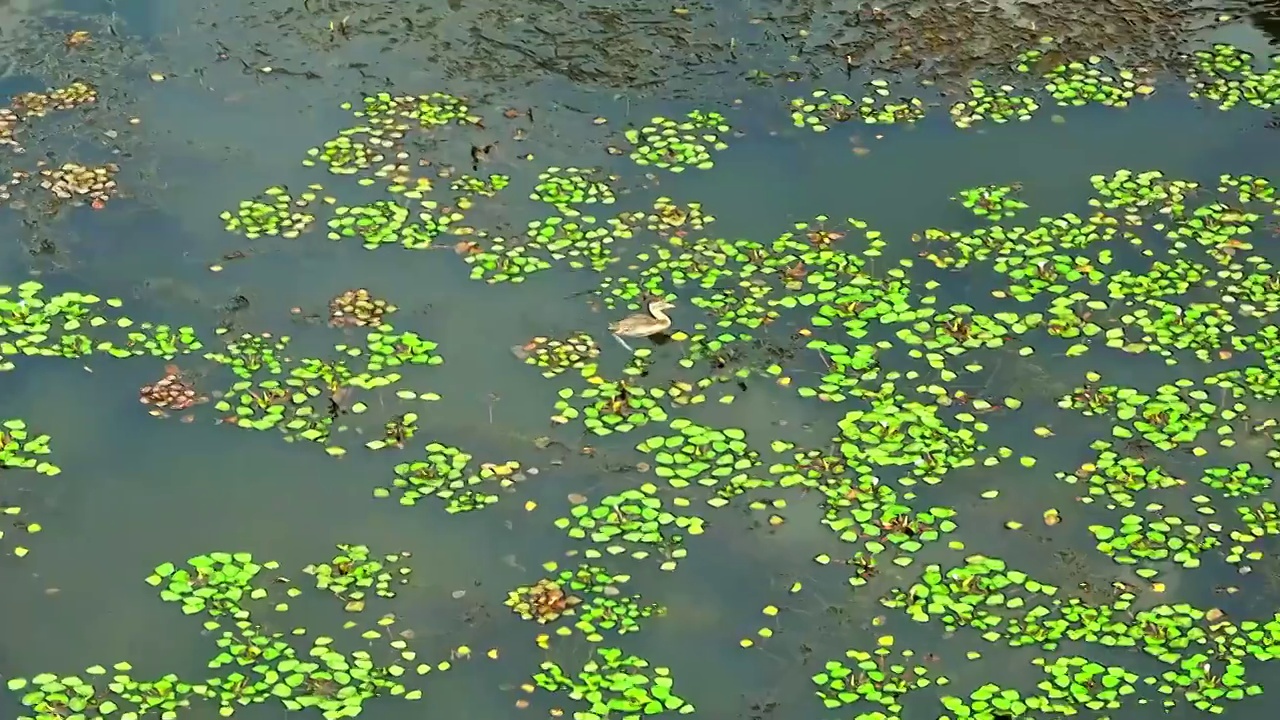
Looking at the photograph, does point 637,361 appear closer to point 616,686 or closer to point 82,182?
point 616,686

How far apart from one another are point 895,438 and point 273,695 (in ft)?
12.3

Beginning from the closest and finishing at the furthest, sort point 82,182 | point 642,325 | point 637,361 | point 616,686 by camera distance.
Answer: point 616,686
point 637,361
point 642,325
point 82,182

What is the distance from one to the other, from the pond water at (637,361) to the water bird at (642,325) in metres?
0.05

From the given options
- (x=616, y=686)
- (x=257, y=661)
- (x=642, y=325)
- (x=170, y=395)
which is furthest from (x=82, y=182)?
(x=616, y=686)

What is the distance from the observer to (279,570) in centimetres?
847

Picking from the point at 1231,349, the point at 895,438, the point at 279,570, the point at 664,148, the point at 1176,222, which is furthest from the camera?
the point at 664,148

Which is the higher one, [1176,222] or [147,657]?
[1176,222]

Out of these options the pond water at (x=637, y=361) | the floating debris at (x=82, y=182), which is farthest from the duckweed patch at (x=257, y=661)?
the floating debris at (x=82, y=182)

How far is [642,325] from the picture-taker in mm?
9961

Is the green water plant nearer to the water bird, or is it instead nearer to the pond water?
the pond water

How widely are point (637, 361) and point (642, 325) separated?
0.31 m

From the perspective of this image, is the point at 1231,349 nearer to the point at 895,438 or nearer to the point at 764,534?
the point at 895,438

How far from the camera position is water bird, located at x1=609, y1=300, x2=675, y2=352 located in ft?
32.6

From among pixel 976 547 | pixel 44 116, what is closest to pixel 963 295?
pixel 976 547
